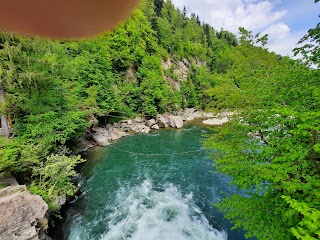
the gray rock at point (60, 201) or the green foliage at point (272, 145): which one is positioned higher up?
the green foliage at point (272, 145)

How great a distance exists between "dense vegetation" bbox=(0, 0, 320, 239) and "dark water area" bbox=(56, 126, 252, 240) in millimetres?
1069

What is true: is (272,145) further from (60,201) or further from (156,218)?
(60,201)

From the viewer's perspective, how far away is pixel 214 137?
7230 millimetres

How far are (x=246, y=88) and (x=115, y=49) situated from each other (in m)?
24.6

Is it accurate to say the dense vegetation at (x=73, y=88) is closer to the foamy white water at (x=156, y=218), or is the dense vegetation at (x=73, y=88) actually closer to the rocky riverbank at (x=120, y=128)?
the rocky riverbank at (x=120, y=128)

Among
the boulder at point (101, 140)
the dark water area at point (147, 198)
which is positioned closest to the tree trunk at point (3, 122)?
the dark water area at point (147, 198)

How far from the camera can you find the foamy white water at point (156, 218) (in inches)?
288

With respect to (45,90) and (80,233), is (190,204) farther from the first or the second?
(45,90)

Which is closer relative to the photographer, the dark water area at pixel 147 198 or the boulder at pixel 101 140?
the dark water area at pixel 147 198

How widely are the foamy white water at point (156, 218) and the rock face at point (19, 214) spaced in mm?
2466

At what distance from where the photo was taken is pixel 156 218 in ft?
27.1

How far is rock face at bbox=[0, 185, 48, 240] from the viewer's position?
17.6 feet

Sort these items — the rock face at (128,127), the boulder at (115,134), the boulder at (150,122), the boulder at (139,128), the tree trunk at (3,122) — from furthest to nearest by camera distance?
the boulder at (150,122) → the boulder at (139,128) → the boulder at (115,134) → the rock face at (128,127) → the tree trunk at (3,122)

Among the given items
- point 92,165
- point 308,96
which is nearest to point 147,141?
point 92,165
